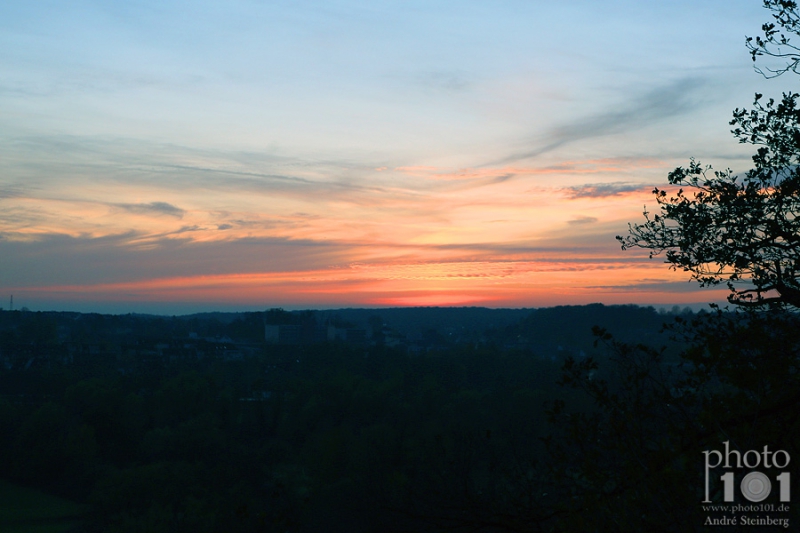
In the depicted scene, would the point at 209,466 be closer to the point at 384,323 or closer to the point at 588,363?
the point at 588,363

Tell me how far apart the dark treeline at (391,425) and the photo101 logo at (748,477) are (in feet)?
0.44

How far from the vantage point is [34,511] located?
44938 mm

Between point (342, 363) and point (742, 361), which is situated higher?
point (742, 361)

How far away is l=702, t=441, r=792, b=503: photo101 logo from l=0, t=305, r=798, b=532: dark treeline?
133 millimetres

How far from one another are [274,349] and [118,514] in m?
81.1

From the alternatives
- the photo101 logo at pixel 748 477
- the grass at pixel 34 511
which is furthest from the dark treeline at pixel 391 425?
the grass at pixel 34 511

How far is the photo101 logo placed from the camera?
4.76 m

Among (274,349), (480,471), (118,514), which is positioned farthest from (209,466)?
(274,349)

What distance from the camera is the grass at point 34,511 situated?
132ft

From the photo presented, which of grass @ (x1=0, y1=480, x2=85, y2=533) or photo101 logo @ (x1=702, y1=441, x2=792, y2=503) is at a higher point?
photo101 logo @ (x1=702, y1=441, x2=792, y2=503)

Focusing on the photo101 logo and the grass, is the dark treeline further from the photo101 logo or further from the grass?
the grass

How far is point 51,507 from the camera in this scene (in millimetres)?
46125

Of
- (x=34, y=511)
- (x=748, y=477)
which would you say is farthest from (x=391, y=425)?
(x=748, y=477)

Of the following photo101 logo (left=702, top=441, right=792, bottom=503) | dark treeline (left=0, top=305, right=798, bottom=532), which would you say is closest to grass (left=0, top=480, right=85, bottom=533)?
dark treeline (left=0, top=305, right=798, bottom=532)
